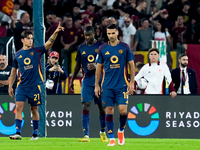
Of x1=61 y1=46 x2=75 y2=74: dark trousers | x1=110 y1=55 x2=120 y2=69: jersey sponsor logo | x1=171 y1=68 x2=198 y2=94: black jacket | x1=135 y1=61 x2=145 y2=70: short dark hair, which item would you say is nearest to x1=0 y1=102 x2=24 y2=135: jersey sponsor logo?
x1=171 y1=68 x2=198 y2=94: black jacket

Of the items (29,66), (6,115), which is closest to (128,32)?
(6,115)

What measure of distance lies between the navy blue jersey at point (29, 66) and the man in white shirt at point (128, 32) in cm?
691

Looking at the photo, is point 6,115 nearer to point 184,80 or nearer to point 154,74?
point 154,74

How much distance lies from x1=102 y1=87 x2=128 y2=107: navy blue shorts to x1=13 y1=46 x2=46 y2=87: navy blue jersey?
170 cm

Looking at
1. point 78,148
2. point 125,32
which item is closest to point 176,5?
point 125,32

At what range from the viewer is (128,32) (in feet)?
54.1

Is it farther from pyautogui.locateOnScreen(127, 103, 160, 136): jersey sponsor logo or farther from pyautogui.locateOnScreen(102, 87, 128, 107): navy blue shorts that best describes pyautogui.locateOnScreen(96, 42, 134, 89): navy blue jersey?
pyautogui.locateOnScreen(127, 103, 160, 136): jersey sponsor logo

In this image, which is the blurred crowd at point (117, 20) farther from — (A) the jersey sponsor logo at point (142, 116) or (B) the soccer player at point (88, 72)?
(B) the soccer player at point (88, 72)

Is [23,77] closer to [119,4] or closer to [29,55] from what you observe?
[29,55]

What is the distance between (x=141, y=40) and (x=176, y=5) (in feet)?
11.1

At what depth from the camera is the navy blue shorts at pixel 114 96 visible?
8.61 meters

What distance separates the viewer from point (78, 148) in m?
8.05

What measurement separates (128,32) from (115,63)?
26.2 ft

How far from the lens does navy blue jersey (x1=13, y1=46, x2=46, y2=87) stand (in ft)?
31.8
